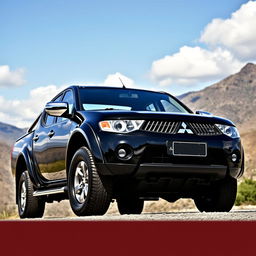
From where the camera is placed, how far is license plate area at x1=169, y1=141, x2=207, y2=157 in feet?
23.9

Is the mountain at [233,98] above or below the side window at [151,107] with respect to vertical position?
above

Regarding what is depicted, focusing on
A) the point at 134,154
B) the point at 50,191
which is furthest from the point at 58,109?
the point at 134,154

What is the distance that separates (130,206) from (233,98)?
12079 centimetres

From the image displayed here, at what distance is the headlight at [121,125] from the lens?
7281 mm

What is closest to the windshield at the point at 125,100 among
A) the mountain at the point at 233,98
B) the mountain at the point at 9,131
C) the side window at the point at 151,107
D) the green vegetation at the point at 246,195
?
the side window at the point at 151,107

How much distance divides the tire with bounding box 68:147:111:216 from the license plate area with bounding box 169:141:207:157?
2.90 ft

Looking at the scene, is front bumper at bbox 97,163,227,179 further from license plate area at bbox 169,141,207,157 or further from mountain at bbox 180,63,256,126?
→ mountain at bbox 180,63,256,126

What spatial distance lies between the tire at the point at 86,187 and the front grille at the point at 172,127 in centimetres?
75

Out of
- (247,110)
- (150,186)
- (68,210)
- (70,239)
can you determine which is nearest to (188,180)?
(150,186)

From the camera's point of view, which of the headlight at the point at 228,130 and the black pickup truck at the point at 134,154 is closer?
the black pickup truck at the point at 134,154

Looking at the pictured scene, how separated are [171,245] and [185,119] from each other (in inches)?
187

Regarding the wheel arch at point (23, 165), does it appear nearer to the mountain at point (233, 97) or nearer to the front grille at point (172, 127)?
the front grille at point (172, 127)

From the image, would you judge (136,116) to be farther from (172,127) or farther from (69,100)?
(69,100)

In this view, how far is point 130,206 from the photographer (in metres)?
10.7
